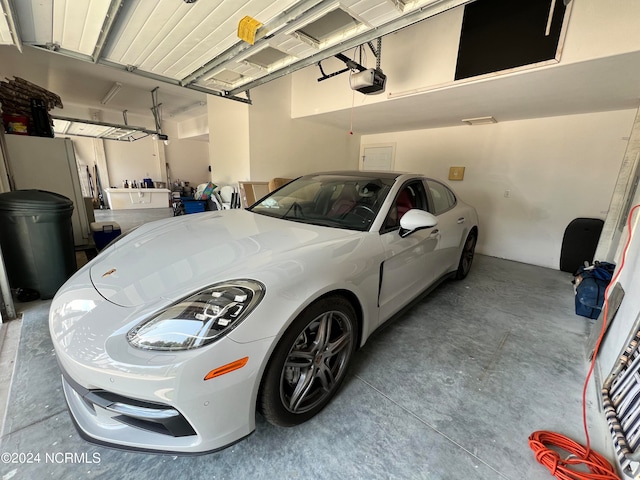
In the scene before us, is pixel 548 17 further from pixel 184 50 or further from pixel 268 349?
pixel 268 349

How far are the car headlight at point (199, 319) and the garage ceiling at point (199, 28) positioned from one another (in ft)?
6.93

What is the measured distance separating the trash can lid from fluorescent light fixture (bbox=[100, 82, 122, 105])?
517 centimetres

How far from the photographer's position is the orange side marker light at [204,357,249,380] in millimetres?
889

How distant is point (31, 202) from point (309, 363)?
2.79 m

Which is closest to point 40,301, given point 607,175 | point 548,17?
point 548,17

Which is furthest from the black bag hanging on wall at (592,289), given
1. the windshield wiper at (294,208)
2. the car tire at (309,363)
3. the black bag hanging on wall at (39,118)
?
the black bag hanging on wall at (39,118)

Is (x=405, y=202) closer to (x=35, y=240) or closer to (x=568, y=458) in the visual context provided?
(x=568, y=458)

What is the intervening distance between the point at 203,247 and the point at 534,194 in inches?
203

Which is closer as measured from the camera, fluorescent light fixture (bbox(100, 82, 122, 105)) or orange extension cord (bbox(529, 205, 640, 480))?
orange extension cord (bbox(529, 205, 640, 480))

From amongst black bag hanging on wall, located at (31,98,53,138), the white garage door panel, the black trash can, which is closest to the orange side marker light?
the black trash can

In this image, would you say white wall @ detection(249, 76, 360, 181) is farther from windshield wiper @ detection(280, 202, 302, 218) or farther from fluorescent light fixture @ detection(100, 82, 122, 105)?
fluorescent light fixture @ detection(100, 82, 122, 105)

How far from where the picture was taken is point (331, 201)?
6.48 feet

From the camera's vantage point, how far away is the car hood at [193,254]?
1082mm

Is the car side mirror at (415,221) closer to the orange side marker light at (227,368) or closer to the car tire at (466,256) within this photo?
the orange side marker light at (227,368)
